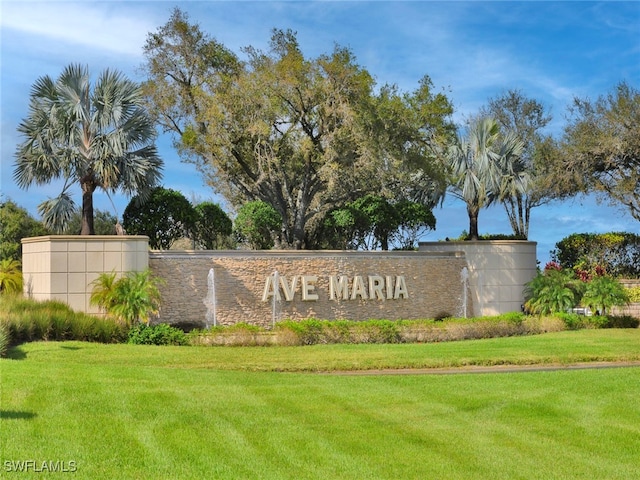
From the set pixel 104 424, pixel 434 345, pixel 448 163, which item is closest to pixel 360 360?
pixel 434 345

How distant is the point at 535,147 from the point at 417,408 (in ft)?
111

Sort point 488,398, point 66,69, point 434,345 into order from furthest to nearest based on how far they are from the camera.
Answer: point 66,69
point 434,345
point 488,398

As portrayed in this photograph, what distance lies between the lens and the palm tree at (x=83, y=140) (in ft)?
85.0

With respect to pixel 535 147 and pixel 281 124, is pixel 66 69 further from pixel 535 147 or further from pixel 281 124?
pixel 535 147

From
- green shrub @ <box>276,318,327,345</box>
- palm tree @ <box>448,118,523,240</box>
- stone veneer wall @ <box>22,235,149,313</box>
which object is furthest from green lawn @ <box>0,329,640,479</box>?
palm tree @ <box>448,118,523,240</box>

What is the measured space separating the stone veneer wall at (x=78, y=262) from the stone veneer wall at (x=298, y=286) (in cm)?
129

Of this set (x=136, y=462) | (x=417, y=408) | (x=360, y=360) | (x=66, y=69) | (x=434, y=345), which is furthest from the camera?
(x=66, y=69)

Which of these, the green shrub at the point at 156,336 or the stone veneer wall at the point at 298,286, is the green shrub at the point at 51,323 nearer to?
the green shrub at the point at 156,336

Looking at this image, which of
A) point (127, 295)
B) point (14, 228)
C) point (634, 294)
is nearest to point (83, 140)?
point (127, 295)

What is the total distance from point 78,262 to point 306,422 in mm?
15013

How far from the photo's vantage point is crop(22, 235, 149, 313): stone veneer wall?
2377 centimetres

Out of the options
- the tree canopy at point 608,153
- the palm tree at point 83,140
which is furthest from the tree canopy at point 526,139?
the palm tree at point 83,140

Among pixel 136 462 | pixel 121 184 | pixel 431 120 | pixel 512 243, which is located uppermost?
pixel 431 120

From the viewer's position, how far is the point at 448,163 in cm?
3338
